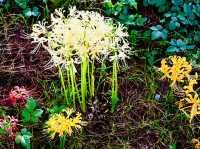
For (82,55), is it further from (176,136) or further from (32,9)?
(32,9)

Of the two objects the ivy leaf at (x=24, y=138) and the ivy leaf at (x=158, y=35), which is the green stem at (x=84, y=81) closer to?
the ivy leaf at (x=24, y=138)

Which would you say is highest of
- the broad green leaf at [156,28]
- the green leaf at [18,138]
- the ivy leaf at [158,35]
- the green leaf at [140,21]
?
the green leaf at [140,21]

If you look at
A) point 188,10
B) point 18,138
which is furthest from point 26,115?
point 188,10

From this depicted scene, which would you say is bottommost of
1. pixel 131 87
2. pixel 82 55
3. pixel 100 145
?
pixel 100 145

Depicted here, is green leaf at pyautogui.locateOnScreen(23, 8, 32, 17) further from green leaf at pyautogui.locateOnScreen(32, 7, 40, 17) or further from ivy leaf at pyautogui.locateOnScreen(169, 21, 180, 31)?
ivy leaf at pyautogui.locateOnScreen(169, 21, 180, 31)

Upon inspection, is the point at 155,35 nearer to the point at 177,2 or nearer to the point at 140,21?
the point at 140,21

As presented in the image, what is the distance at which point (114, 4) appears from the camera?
340 centimetres

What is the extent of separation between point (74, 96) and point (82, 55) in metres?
0.34

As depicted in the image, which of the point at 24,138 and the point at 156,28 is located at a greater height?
the point at 156,28

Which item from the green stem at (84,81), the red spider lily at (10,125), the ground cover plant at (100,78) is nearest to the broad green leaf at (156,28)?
the ground cover plant at (100,78)

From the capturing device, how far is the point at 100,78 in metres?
2.94

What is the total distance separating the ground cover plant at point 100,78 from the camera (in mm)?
2475

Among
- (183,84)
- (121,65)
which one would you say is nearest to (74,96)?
(121,65)

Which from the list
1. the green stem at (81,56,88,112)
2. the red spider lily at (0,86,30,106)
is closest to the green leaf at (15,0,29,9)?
the red spider lily at (0,86,30,106)
